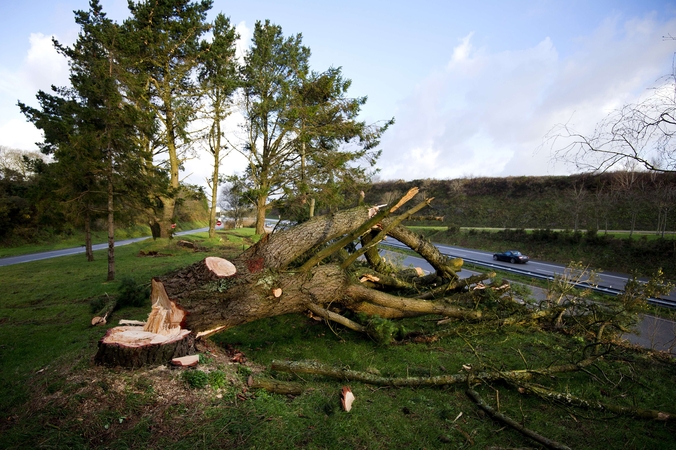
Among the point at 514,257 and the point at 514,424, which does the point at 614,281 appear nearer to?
the point at 514,257

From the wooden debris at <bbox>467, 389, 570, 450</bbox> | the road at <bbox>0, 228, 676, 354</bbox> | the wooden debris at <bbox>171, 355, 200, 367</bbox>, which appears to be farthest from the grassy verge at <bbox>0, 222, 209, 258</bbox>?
the wooden debris at <bbox>467, 389, 570, 450</bbox>

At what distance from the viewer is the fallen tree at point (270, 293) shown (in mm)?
3365

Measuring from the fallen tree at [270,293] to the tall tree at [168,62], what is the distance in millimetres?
12658

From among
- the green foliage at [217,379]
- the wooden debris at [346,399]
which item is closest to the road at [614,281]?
the wooden debris at [346,399]

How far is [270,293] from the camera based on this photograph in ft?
14.3

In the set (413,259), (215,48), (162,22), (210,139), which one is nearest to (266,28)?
(215,48)

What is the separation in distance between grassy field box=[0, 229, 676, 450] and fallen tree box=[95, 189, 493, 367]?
0.31m

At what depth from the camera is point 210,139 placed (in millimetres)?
18734

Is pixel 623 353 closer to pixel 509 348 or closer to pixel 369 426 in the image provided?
pixel 509 348

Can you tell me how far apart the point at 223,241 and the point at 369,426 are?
17.9m

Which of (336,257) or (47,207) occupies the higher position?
(47,207)

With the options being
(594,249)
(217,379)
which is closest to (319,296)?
(217,379)

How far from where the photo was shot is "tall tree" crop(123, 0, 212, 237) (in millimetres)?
14617

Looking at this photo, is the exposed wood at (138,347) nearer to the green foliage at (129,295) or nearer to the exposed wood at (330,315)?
the exposed wood at (330,315)
